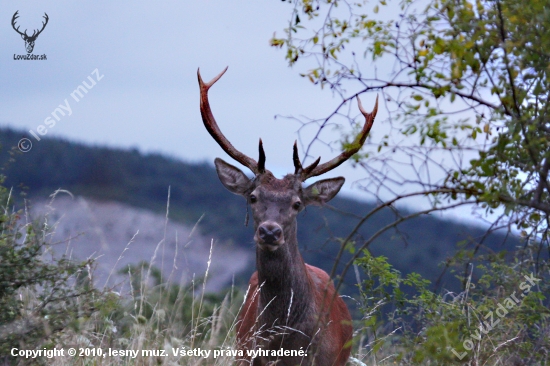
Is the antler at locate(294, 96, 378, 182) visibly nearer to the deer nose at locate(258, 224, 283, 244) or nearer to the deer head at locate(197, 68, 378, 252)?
the deer head at locate(197, 68, 378, 252)

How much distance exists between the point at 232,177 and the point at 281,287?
3.72 ft

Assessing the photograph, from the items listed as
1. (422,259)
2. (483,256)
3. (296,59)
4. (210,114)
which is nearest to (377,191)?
(483,256)

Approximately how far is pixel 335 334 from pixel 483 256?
83.7 inches

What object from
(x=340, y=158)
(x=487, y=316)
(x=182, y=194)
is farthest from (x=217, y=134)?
(x=182, y=194)

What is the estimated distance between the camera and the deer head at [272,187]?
5.31 metres

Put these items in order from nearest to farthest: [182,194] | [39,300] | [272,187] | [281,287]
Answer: [39,300] < [281,287] < [272,187] < [182,194]

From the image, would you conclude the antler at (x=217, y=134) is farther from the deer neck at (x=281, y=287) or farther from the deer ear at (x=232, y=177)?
the deer neck at (x=281, y=287)

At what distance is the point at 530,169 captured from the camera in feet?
10.8

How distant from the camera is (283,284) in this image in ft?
17.9

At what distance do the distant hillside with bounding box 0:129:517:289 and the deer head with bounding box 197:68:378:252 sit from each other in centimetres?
1608

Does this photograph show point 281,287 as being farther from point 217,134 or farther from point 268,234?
point 217,134

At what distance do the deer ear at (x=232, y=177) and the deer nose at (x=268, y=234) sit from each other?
0.90 m

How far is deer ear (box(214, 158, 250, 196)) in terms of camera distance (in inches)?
239

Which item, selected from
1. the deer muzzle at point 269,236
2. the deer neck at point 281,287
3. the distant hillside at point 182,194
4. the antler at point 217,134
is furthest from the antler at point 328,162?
the distant hillside at point 182,194
